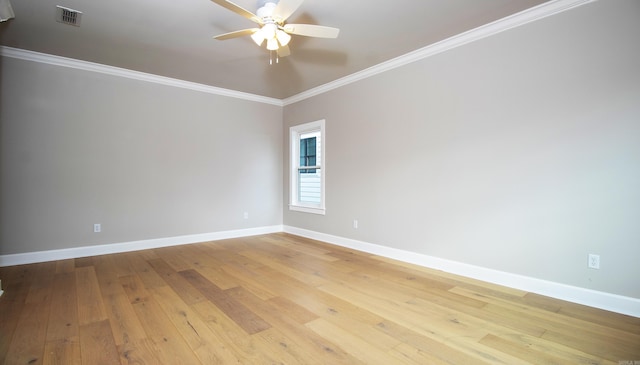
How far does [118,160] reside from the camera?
13.7 feet

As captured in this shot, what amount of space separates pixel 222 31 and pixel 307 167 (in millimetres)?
2865

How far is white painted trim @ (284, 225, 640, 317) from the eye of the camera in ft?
7.53

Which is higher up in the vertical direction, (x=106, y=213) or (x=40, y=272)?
(x=106, y=213)

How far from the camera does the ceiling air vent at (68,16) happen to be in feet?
8.86

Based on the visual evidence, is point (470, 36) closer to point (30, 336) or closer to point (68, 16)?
point (68, 16)

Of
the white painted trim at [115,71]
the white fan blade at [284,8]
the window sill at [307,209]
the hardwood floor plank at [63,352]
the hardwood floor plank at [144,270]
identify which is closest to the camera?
the hardwood floor plank at [63,352]

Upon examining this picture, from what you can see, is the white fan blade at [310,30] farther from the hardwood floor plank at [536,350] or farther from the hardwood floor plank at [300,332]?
the hardwood floor plank at [536,350]

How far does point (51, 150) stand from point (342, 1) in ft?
13.5

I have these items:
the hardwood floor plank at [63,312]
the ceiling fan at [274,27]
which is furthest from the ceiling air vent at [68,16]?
the hardwood floor plank at [63,312]

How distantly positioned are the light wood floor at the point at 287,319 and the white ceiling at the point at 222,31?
8.77 feet

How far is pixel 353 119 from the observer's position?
14.6 ft

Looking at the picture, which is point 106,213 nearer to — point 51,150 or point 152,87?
point 51,150

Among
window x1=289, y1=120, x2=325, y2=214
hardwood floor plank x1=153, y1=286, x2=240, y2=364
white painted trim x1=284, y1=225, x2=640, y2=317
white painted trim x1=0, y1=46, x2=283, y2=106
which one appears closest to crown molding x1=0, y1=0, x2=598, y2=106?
white painted trim x1=0, y1=46, x2=283, y2=106

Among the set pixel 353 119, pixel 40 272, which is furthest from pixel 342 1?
pixel 40 272
